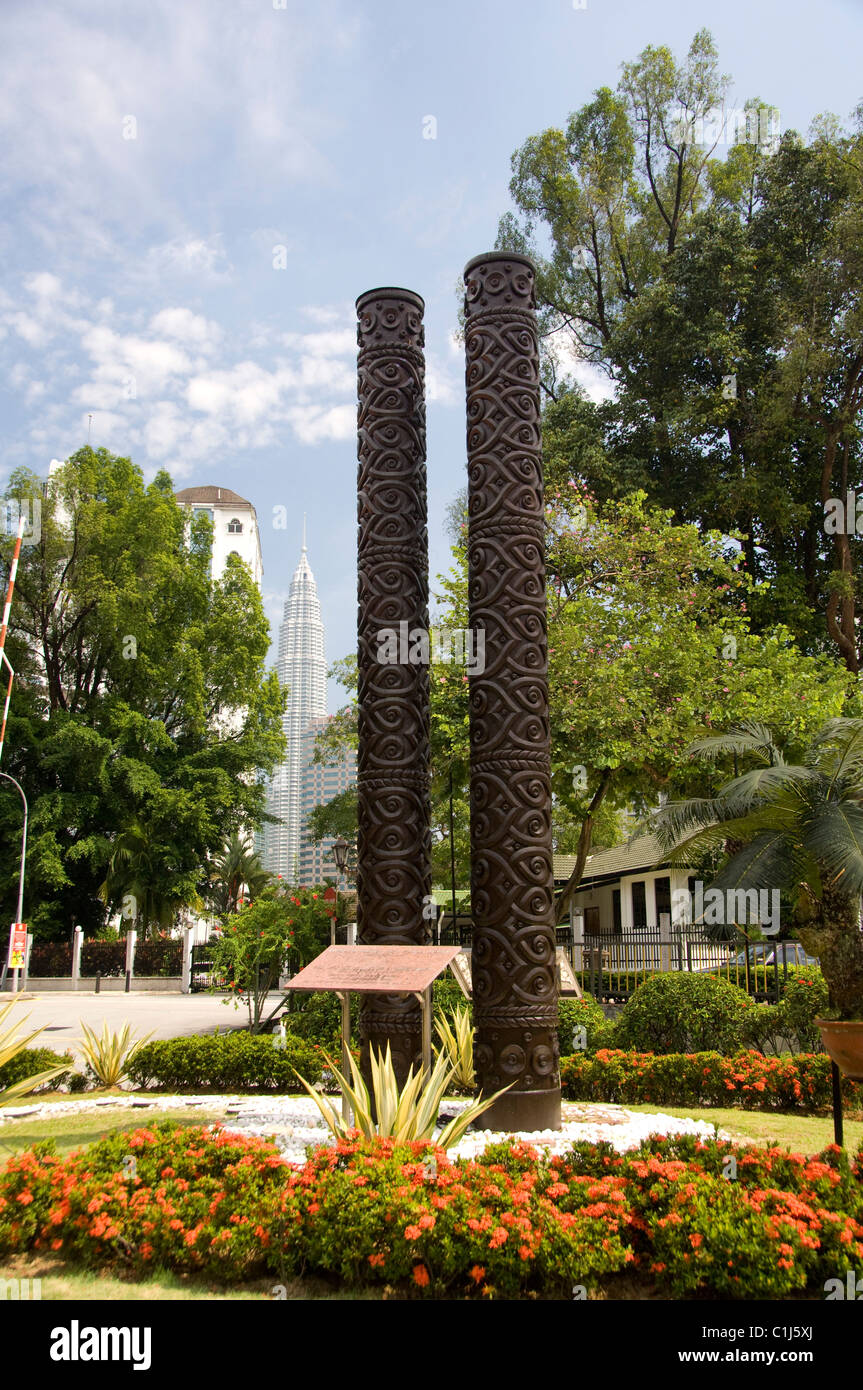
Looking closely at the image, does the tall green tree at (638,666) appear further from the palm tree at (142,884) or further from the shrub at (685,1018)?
the palm tree at (142,884)

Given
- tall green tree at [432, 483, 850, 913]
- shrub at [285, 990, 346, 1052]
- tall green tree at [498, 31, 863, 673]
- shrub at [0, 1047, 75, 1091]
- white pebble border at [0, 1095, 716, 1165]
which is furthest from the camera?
tall green tree at [498, 31, 863, 673]

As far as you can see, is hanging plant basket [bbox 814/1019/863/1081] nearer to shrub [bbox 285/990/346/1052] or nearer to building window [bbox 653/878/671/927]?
shrub [bbox 285/990/346/1052]

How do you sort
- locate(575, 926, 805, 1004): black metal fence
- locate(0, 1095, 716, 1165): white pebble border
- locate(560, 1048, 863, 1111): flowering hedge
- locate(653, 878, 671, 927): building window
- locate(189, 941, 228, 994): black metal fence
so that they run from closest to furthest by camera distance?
locate(0, 1095, 716, 1165): white pebble border, locate(560, 1048, 863, 1111): flowering hedge, locate(575, 926, 805, 1004): black metal fence, locate(653, 878, 671, 927): building window, locate(189, 941, 228, 994): black metal fence

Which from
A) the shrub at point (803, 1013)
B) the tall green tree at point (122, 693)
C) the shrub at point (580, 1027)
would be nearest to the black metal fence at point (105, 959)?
the tall green tree at point (122, 693)

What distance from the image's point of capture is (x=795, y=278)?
75.7 ft

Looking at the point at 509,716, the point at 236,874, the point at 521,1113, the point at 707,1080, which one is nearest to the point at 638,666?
the point at 707,1080

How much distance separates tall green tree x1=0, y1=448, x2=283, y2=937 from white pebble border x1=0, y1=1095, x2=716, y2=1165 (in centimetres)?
2197

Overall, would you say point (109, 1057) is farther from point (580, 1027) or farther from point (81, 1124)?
point (580, 1027)

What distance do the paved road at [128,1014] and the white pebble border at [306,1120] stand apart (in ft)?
15.1

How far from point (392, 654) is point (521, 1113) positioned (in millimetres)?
3649

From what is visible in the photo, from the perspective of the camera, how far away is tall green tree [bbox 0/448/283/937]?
3058cm

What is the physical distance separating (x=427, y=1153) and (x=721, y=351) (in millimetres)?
21690

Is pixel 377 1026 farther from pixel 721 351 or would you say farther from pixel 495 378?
pixel 721 351

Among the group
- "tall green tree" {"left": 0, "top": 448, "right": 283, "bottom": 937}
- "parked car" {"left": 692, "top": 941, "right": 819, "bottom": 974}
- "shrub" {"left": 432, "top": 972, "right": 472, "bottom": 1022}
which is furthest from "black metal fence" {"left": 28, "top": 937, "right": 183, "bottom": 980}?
"shrub" {"left": 432, "top": 972, "right": 472, "bottom": 1022}
